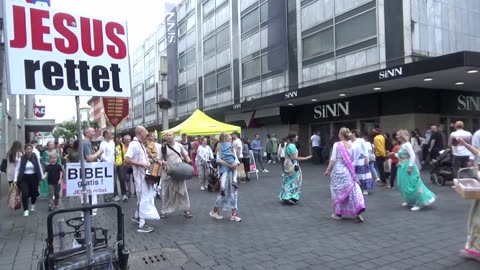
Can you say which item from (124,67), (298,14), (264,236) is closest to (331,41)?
(298,14)

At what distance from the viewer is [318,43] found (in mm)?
23609

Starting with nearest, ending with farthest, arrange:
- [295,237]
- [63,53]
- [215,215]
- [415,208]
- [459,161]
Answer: [63,53] < [295,237] < [215,215] < [415,208] < [459,161]

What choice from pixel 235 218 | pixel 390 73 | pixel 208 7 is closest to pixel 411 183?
pixel 235 218

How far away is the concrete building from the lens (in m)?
18.0

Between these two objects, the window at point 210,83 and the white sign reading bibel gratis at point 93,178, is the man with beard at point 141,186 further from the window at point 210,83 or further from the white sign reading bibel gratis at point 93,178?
the window at point 210,83

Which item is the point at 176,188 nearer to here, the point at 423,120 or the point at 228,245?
the point at 228,245

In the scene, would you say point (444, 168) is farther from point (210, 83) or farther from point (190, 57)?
point (190, 57)

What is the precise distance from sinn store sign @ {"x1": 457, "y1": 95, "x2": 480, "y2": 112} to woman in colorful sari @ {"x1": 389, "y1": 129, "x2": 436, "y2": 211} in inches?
526

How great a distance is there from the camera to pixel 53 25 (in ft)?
11.7

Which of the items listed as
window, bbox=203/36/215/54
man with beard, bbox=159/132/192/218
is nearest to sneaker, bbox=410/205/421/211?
man with beard, bbox=159/132/192/218

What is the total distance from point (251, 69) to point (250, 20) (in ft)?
11.6

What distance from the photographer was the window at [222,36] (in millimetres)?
34625

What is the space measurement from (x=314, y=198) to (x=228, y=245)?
189 inches

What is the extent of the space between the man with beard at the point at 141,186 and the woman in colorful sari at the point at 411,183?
4.96 meters
